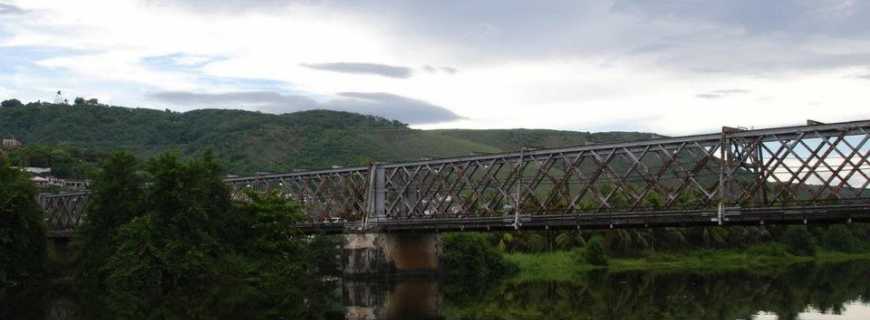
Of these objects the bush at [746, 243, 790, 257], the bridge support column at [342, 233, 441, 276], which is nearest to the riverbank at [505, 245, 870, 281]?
the bush at [746, 243, 790, 257]

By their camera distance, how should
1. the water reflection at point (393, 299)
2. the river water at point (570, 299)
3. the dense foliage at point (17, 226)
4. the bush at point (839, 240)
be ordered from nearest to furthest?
the river water at point (570, 299) < the water reflection at point (393, 299) < the dense foliage at point (17, 226) < the bush at point (839, 240)

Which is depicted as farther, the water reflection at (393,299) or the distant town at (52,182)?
the distant town at (52,182)

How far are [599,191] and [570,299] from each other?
18.8 metres

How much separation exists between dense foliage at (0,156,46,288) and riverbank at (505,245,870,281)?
3334 cm

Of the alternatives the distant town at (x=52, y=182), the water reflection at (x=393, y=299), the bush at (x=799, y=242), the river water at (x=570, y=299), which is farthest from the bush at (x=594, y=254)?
the distant town at (x=52, y=182)

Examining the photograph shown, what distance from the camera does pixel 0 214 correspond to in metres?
66.3

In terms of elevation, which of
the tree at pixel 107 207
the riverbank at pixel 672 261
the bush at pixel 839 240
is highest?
the tree at pixel 107 207

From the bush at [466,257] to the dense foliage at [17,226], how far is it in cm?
2933

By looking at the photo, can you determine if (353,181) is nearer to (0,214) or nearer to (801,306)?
(0,214)

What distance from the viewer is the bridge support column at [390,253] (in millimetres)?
79188

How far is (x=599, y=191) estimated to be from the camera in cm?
7488

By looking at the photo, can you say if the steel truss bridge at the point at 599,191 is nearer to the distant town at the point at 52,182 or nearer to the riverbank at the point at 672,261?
the riverbank at the point at 672,261

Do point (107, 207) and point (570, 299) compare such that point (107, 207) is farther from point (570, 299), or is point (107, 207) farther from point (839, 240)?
point (839, 240)

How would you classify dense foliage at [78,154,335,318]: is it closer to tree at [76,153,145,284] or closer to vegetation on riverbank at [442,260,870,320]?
tree at [76,153,145,284]
